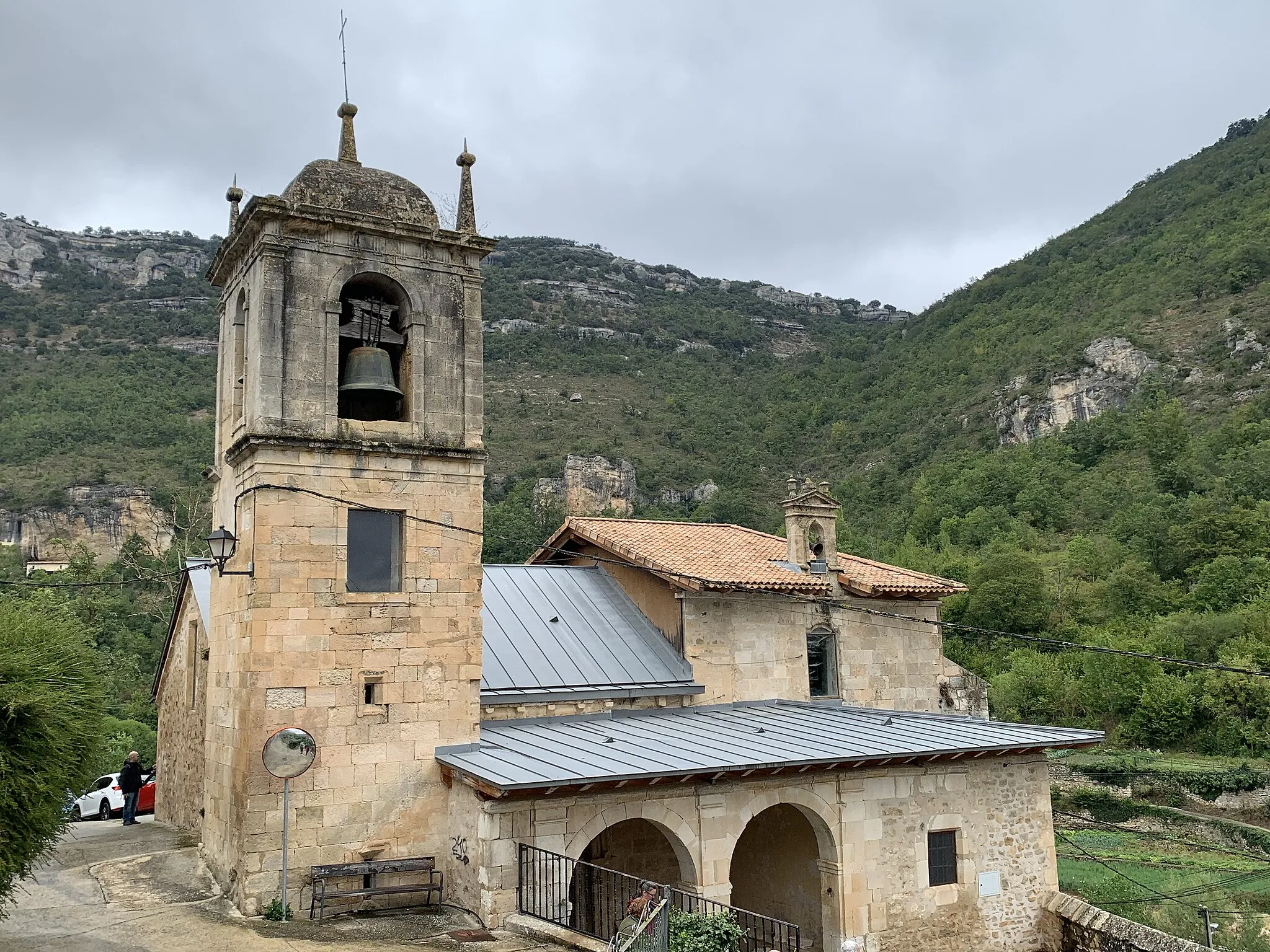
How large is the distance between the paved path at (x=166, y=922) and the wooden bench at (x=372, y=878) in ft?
0.88

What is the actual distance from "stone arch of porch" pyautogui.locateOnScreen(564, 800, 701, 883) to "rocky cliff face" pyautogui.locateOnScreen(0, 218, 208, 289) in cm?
10340

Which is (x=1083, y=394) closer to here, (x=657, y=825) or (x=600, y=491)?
(x=600, y=491)

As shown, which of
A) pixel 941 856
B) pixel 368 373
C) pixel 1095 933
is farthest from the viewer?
pixel 941 856

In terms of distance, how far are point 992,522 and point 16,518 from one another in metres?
64.1

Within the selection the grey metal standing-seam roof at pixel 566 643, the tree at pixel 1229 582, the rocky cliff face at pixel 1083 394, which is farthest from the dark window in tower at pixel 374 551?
the rocky cliff face at pixel 1083 394

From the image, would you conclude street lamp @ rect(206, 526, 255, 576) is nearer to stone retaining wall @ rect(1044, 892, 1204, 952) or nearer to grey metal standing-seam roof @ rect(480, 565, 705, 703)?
grey metal standing-seam roof @ rect(480, 565, 705, 703)

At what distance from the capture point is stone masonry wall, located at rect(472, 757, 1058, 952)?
40.0 ft

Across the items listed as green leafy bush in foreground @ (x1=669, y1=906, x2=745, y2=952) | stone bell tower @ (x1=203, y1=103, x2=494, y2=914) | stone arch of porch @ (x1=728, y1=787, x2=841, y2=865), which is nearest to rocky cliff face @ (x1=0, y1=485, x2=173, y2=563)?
stone bell tower @ (x1=203, y1=103, x2=494, y2=914)

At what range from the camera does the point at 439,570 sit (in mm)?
13234

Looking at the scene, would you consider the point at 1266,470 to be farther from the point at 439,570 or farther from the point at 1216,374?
the point at 439,570

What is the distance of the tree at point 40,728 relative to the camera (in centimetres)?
858

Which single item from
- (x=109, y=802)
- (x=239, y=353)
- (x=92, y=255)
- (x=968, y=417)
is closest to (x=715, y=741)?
(x=239, y=353)

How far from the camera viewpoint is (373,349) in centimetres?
1338

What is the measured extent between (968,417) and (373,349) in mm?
70855
